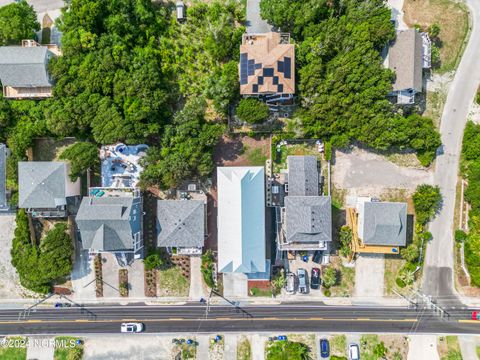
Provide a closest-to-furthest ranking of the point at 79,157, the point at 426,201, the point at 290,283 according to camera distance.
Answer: the point at 79,157
the point at 426,201
the point at 290,283

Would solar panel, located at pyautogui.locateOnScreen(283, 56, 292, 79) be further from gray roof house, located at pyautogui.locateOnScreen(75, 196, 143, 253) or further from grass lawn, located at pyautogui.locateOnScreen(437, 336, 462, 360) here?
grass lawn, located at pyautogui.locateOnScreen(437, 336, 462, 360)

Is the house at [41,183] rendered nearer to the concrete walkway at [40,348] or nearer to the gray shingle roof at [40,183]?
the gray shingle roof at [40,183]

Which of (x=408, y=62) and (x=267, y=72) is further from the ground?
(x=408, y=62)

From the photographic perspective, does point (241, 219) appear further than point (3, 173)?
No

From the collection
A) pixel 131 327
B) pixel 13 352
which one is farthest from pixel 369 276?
pixel 13 352

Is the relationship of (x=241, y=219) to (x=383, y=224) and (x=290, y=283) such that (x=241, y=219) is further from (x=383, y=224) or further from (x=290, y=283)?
(x=383, y=224)

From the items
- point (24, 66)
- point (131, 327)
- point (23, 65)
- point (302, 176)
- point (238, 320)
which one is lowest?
point (131, 327)

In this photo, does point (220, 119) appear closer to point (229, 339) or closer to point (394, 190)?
point (394, 190)

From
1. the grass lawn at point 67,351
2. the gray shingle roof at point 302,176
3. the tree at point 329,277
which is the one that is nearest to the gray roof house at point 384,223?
the tree at point 329,277
